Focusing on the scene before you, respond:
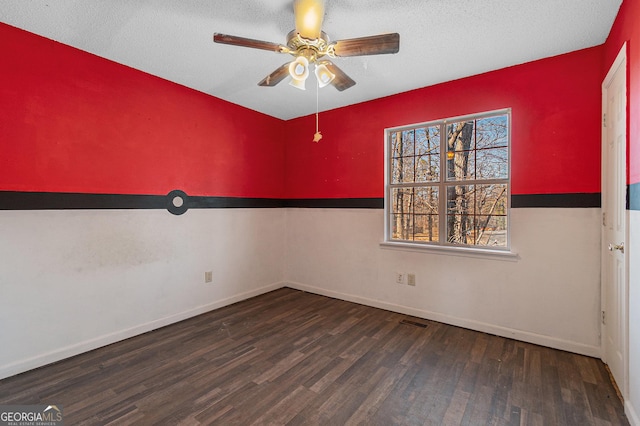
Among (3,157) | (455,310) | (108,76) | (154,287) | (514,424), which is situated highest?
(108,76)

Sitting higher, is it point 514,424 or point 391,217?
point 391,217

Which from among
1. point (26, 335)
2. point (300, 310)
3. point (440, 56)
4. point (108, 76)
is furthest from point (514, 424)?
point (108, 76)

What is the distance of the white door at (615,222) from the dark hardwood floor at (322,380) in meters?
0.26

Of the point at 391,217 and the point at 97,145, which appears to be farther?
the point at 391,217

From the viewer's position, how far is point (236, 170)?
383cm

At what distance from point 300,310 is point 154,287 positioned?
1577 mm

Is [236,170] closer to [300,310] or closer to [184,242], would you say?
[184,242]

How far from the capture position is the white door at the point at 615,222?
6.28 ft

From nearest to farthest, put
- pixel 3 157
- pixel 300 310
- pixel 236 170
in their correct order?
pixel 3 157 < pixel 300 310 < pixel 236 170

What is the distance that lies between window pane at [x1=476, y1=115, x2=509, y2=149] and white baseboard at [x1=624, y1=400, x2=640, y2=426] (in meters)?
2.13

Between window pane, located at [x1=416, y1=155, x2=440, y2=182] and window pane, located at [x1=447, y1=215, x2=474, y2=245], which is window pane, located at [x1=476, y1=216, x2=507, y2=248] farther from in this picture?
window pane, located at [x1=416, y1=155, x2=440, y2=182]

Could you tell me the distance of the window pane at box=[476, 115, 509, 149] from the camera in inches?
115

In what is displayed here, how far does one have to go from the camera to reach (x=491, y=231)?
9.87 feet

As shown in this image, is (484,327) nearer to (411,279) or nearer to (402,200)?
(411,279)
